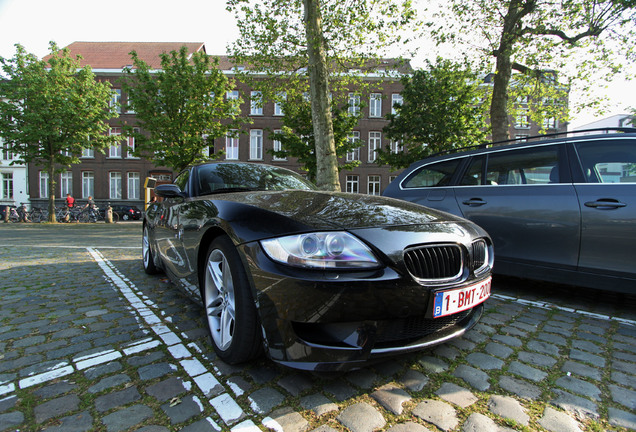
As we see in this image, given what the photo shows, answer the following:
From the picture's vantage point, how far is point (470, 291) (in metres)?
1.85

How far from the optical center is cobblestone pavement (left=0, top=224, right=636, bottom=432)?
58.6 inches

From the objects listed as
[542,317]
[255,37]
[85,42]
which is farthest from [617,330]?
[85,42]

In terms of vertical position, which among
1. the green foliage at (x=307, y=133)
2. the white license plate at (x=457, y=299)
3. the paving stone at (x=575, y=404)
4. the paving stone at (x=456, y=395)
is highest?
the green foliage at (x=307, y=133)

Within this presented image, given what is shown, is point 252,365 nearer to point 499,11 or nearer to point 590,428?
point 590,428

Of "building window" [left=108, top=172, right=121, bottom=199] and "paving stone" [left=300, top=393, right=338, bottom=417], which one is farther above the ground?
"building window" [left=108, top=172, right=121, bottom=199]

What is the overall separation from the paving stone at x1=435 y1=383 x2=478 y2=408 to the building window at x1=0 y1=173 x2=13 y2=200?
45513 millimetres

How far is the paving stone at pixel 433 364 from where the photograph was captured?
1929 millimetres

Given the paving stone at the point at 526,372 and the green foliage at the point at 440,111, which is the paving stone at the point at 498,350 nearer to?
the paving stone at the point at 526,372

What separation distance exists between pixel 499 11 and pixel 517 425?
594 inches

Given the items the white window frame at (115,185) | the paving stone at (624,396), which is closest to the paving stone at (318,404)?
the paving stone at (624,396)

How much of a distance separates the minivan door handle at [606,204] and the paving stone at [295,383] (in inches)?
119

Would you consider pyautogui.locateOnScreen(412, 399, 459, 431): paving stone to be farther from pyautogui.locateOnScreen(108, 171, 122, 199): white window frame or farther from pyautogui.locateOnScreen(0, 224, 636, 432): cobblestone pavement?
pyautogui.locateOnScreen(108, 171, 122, 199): white window frame

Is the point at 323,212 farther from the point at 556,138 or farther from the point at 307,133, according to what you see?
the point at 307,133

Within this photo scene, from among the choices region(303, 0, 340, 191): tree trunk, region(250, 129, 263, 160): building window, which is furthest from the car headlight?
region(250, 129, 263, 160): building window
